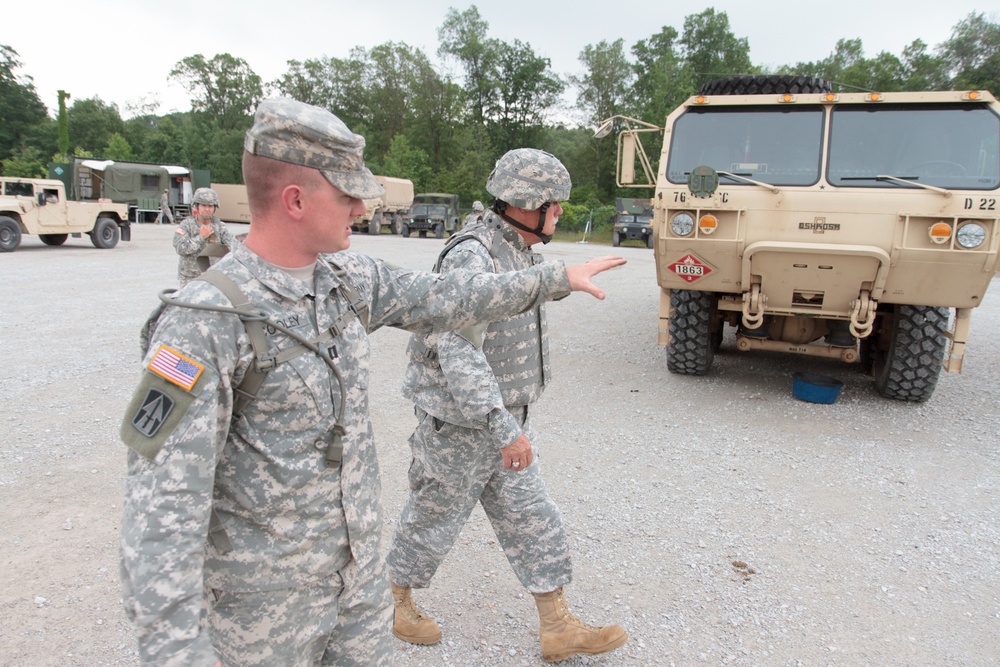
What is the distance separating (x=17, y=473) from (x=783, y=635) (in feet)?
12.9

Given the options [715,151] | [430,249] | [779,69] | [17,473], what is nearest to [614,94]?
[779,69]

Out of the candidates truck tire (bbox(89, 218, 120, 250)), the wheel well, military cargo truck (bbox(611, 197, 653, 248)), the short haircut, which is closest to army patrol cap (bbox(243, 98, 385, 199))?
the short haircut

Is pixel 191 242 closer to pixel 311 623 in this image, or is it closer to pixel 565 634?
pixel 565 634

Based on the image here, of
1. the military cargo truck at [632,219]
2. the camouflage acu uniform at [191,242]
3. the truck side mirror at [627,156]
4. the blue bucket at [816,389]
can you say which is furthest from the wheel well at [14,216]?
the military cargo truck at [632,219]

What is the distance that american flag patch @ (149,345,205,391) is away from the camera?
1.28 m

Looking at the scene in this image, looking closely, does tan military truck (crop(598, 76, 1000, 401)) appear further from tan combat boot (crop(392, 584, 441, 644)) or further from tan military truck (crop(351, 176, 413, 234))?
tan military truck (crop(351, 176, 413, 234))

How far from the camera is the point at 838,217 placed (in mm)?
5320

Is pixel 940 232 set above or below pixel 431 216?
below

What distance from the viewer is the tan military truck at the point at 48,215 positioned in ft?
51.8

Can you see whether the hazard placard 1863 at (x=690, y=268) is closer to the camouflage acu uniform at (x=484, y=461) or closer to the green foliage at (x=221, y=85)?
the camouflage acu uniform at (x=484, y=461)

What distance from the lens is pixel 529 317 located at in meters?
2.62

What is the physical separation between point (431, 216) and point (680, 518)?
24990 millimetres

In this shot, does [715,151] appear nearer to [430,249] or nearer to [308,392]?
[308,392]

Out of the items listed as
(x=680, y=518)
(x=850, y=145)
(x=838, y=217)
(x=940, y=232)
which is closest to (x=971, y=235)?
(x=940, y=232)
